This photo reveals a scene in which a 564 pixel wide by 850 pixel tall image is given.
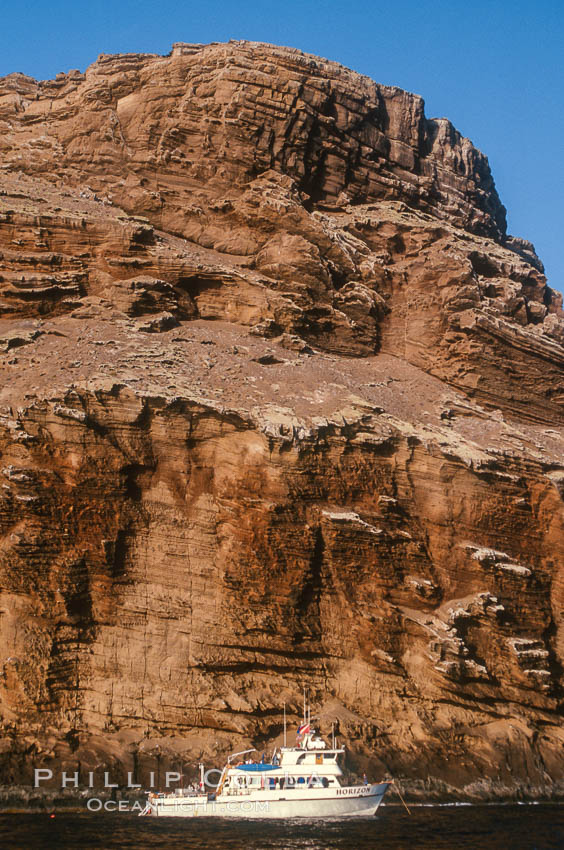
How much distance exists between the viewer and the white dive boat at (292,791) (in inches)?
1017

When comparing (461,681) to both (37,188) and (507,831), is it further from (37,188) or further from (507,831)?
(37,188)

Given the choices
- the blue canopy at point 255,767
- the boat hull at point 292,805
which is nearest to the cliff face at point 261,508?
the blue canopy at point 255,767

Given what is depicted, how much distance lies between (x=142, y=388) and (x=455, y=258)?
19.0 metres

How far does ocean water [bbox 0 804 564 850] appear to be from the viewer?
2184 cm

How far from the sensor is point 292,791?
85.6ft

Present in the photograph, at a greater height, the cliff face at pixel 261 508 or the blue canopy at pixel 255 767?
the cliff face at pixel 261 508

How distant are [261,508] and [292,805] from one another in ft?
29.5

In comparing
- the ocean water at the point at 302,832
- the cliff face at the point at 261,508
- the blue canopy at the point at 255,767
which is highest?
the cliff face at the point at 261,508

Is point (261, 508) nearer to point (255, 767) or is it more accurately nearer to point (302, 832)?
point (255, 767)

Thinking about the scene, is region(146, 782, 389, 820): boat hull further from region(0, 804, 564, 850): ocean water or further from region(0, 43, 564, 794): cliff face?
region(0, 43, 564, 794): cliff face

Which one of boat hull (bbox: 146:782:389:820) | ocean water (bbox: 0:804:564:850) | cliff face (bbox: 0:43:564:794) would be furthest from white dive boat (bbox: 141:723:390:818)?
cliff face (bbox: 0:43:564:794)

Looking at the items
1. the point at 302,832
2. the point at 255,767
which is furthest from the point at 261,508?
the point at 302,832

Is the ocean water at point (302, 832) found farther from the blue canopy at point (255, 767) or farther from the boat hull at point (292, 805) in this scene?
the blue canopy at point (255, 767)

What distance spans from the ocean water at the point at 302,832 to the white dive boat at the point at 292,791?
1.80ft
